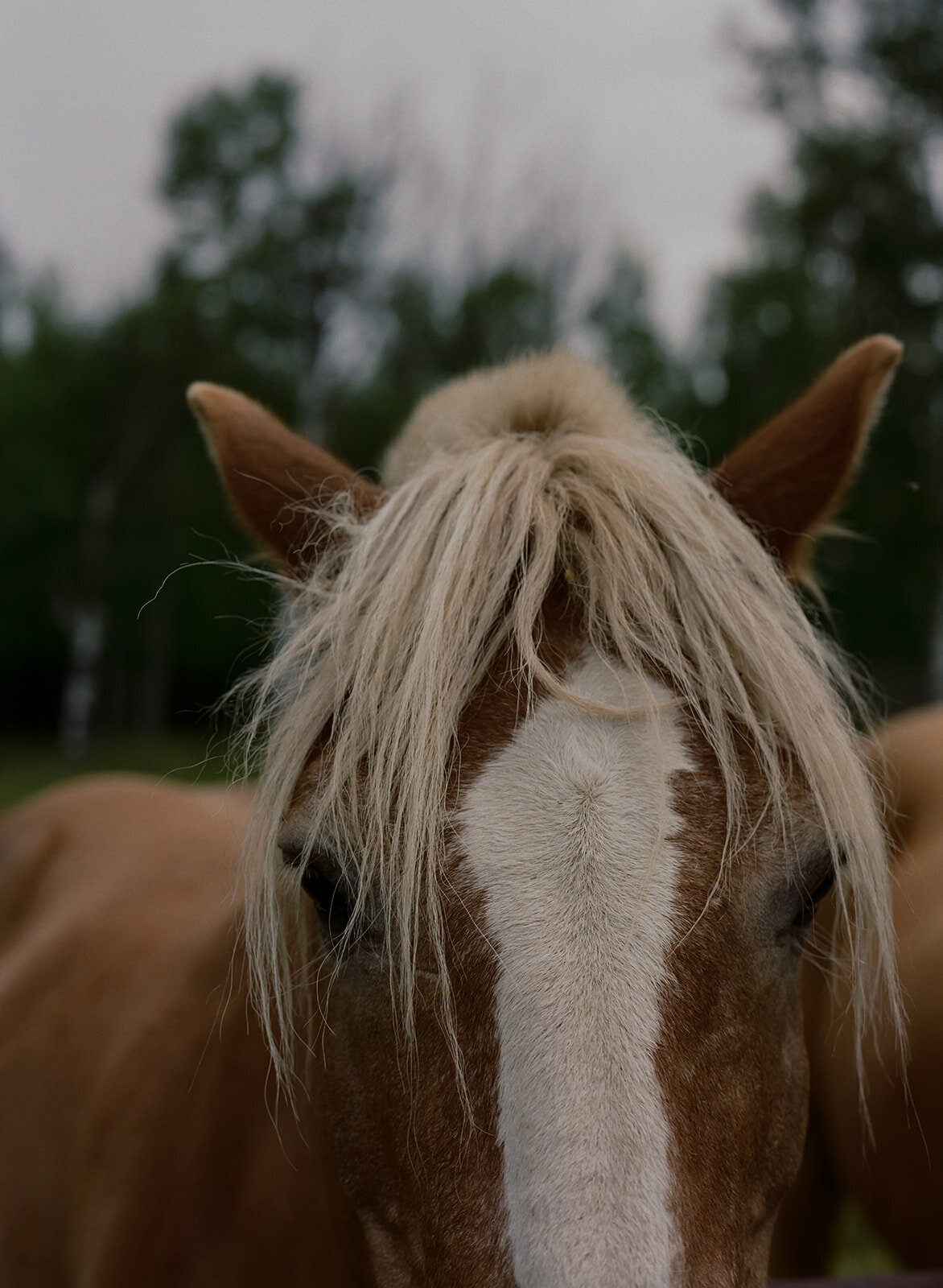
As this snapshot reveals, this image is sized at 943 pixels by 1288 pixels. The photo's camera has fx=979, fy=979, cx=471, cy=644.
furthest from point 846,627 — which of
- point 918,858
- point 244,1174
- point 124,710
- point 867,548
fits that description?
point 244,1174

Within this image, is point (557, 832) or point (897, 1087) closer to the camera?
point (557, 832)

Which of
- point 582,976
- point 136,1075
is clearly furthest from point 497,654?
point 136,1075

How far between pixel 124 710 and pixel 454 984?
1196 inches

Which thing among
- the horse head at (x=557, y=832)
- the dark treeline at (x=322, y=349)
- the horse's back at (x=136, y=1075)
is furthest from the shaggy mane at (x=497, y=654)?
the dark treeline at (x=322, y=349)

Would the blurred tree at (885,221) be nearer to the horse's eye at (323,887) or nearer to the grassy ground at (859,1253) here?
the grassy ground at (859,1253)

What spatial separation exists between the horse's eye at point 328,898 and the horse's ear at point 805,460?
0.85 m

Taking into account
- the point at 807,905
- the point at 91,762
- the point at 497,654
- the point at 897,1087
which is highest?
the point at 497,654

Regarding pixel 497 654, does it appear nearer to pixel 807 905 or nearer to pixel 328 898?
pixel 328 898

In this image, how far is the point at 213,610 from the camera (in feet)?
88.1

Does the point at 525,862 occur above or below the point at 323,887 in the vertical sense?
above

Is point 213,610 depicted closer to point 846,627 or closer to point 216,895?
point 846,627

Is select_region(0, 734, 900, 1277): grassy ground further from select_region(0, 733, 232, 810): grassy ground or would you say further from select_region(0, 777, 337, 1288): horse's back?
select_region(0, 777, 337, 1288): horse's back

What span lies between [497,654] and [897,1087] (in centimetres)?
169

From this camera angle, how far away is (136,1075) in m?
2.02
